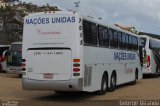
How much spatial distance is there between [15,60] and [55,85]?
14.0 meters

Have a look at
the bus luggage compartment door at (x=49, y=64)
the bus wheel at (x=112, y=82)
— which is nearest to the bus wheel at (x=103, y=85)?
the bus wheel at (x=112, y=82)

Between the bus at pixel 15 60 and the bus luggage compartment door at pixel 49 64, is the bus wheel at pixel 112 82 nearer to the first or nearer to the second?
the bus luggage compartment door at pixel 49 64

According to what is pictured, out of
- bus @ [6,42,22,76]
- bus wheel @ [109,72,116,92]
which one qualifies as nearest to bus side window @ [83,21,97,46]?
bus wheel @ [109,72,116,92]

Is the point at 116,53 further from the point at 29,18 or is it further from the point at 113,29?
the point at 29,18

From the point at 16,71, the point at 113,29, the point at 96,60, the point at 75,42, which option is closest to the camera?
the point at 75,42

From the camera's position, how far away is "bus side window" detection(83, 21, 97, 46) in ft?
54.8

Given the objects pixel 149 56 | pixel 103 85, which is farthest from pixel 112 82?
pixel 149 56

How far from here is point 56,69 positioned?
16172mm

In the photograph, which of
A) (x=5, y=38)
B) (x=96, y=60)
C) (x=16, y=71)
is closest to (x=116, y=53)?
(x=96, y=60)

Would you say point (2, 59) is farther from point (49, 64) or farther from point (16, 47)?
point (49, 64)

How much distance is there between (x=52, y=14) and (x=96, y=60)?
104 inches

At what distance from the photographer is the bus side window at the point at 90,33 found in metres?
16.7

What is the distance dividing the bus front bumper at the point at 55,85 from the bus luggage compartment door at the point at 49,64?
14cm

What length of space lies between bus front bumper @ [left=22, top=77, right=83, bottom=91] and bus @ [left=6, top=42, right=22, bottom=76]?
12.8 m
